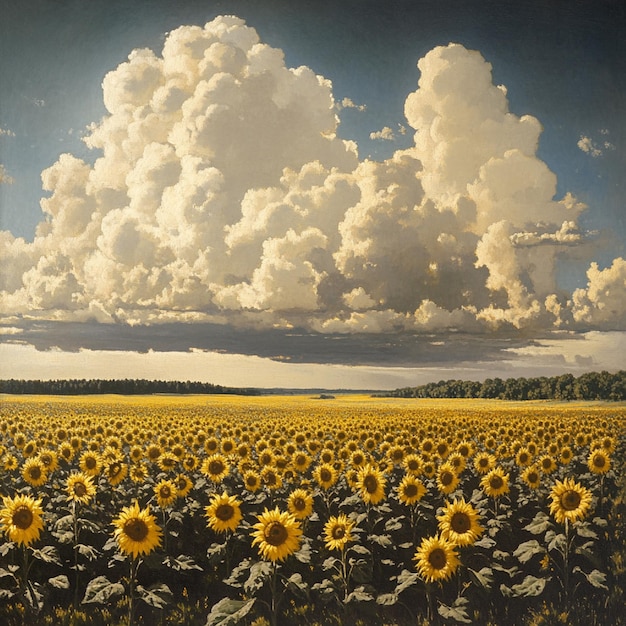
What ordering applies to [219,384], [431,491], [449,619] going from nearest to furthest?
[449,619], [431,491], [219,384]

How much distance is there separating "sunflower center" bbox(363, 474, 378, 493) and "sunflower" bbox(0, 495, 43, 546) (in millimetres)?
2459

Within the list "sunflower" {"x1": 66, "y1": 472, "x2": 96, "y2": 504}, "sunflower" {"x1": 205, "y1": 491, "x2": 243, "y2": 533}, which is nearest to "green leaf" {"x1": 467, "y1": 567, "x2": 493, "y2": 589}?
"sunflower" {"x1": 205, "y1": 491, "x2": 243, "y2": 533}

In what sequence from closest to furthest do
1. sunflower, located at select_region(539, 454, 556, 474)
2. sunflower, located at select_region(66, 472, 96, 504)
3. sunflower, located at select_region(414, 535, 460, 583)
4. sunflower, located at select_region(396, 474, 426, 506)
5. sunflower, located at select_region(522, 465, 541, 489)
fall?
sunflower, located at select_region(414, 535, 460, 583), sunflower, located at select_region(66, 472, 96, 504), sunflower, located at select_region(396, 474, 426, 506), sunflower, located at select_region(522, 465, 541, 489), sunflower, located at select_region(539, 454, 556, 474)

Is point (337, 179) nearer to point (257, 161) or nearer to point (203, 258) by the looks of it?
point (257, 161)

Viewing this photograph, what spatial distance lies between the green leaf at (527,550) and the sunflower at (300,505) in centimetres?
160

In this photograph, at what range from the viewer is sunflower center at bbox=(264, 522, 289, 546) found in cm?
466

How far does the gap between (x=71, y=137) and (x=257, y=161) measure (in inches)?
69.3

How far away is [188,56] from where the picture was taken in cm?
657

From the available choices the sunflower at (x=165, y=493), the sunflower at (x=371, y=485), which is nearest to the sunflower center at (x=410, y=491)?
the sunflower at (x=371, y=485)

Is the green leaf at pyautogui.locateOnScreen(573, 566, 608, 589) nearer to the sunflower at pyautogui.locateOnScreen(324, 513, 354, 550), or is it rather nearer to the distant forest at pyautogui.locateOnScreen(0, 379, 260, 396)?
the sunflower at pyautogui.locateOnScreen(324, 513, 354, 550)

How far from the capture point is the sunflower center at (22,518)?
16.5 feet

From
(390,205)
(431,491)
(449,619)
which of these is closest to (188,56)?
(390,205)

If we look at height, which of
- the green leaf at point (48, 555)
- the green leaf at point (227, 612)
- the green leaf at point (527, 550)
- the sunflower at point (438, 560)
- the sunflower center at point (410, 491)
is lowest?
the green leaf at point (227, 612)

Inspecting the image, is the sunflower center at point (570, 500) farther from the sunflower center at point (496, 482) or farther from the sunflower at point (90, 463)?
the sunflower at point (90, 463)
